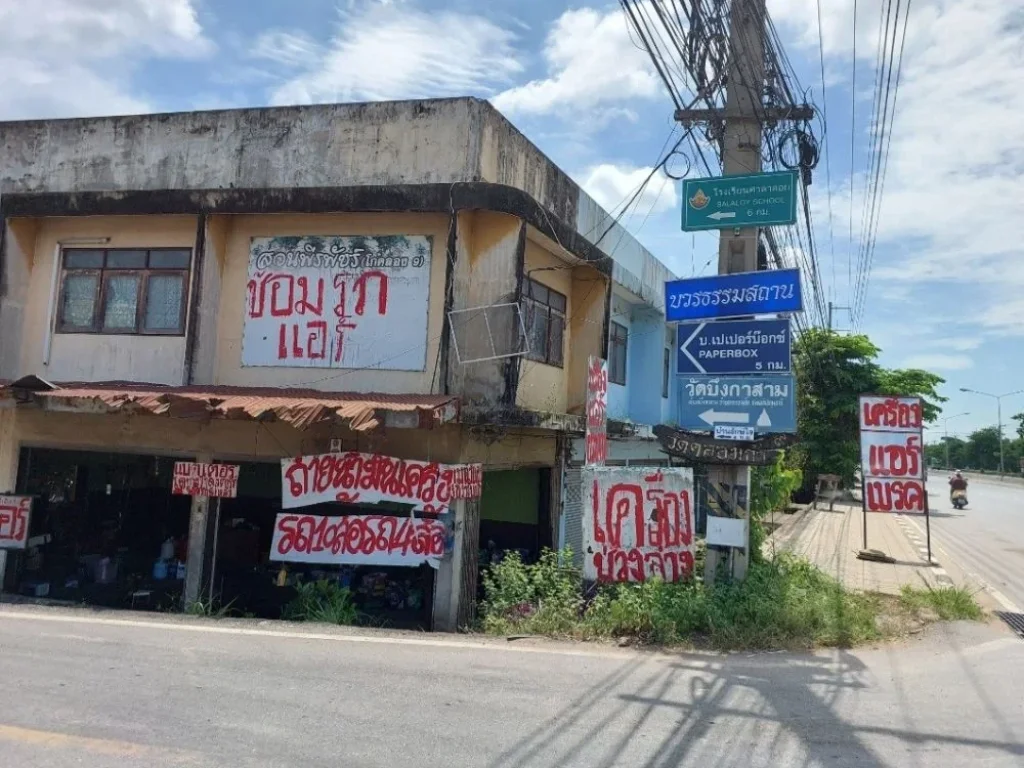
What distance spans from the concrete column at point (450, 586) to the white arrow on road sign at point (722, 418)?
10.3ft

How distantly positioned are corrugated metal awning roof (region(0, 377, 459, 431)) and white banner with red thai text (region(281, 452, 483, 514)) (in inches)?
29.5

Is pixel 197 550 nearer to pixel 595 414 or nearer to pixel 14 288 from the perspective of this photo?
pixel 14 288

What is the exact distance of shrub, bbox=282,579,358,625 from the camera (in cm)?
889

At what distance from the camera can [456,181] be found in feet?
32.6

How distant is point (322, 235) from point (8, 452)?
5.42 m

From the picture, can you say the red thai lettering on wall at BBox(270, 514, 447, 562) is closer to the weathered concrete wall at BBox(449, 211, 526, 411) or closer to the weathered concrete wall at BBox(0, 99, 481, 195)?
the weathered concrete wall at BBox(449, 211, 526, 411)

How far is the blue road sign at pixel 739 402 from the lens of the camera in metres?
8.12

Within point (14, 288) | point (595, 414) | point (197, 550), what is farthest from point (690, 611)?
point (14, 288)

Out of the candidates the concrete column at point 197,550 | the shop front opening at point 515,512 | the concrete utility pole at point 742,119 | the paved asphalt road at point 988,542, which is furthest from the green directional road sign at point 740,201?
the concrete column at point 197,550

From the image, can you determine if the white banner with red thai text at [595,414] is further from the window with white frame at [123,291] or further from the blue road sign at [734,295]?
the window with white frame at [123,291]

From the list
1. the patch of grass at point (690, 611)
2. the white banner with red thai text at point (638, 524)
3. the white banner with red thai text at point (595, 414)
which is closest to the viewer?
the patch of grass at point (690, 611)

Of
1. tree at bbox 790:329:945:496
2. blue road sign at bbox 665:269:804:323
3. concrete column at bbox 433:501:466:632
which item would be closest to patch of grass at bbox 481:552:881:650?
concrete column at bbox 433:501:466:632

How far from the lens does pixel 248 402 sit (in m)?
8.91

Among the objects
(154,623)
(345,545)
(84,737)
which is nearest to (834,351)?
(345,545)
